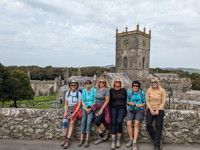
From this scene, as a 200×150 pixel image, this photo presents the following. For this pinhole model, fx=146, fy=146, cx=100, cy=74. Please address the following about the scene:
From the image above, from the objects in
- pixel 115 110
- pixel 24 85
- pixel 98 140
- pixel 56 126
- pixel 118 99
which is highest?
pixel 118 99

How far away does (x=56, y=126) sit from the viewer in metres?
4.96

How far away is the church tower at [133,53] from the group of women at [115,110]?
991 inches

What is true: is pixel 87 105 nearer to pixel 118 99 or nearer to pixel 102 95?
pixel 102 95

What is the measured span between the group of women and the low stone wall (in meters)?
0.36

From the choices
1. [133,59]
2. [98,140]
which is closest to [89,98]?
[98,140]

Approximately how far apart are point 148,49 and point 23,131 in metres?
30.7

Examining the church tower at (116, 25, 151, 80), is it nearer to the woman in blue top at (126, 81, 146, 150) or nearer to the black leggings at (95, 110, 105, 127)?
the woman in blue top at (126, 81, 146, 150)

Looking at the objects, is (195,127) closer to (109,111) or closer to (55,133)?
(109,111)

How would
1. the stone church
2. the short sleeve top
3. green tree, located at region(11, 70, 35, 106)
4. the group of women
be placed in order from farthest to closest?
green tree, located at region(11, 70, 35, 106) < the stone church < the short sleeve top < the group of women

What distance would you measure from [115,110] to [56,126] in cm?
210

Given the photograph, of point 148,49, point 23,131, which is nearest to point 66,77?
point 148,49

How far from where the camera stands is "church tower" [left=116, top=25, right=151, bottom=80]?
2889 centimetres

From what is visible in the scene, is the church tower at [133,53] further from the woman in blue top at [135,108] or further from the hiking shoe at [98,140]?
the hiking shoe at [98,140]

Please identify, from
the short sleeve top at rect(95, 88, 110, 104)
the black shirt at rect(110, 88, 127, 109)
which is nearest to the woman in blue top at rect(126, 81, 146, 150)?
the black shirt at rect(110, 88, 127, 109)
